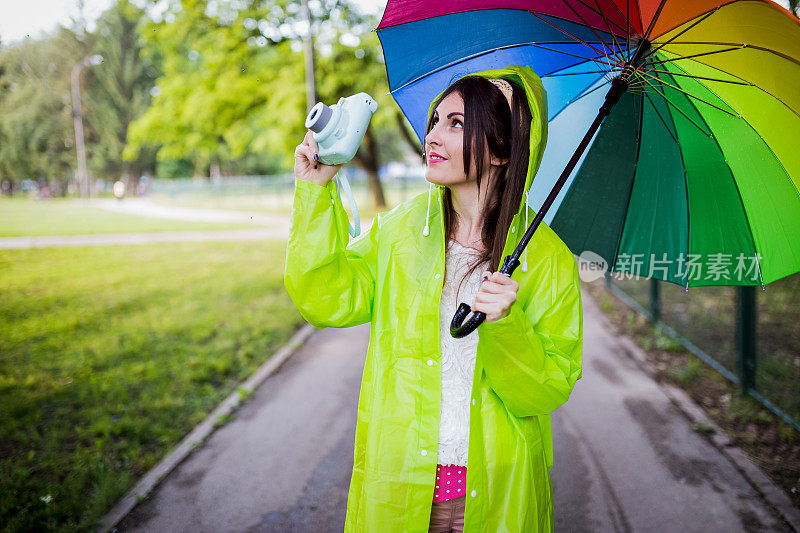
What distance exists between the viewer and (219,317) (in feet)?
25.0

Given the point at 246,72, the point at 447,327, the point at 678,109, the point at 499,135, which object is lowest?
the point at 447,327

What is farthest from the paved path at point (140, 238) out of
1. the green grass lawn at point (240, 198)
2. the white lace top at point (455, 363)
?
the green grass lawn at point (240, 198)

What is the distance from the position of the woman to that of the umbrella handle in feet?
0.13

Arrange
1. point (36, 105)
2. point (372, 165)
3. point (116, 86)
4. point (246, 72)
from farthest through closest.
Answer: point (372, 165) < point (116, 86) < point (246, 72) < point (36, 105)

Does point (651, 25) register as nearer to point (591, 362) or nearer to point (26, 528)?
point (26, 528)

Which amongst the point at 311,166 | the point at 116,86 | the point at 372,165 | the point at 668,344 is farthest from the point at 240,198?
the point at 311,166

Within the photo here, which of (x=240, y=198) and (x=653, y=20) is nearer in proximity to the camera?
(x=653, y=20)

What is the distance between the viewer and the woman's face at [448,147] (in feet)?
5.64

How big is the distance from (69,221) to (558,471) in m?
18.3

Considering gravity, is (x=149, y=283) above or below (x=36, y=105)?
below

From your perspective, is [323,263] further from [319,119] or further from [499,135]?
[499,135]

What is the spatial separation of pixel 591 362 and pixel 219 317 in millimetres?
4791

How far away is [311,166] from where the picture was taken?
1.68 metres

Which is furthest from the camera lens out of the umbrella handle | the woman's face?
the umbrella handle
